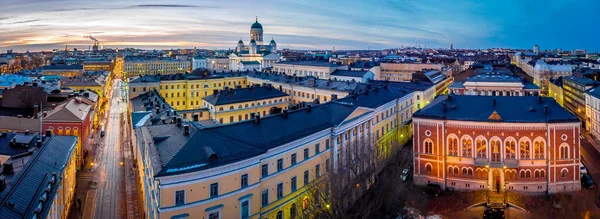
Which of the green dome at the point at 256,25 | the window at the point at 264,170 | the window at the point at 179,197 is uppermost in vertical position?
the green dome at the point at 256,25

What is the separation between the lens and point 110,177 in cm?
4625

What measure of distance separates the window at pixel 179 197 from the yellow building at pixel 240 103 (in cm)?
3295

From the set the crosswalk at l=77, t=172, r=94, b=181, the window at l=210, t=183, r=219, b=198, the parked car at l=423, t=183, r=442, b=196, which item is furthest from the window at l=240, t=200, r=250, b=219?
the crosswalk at l=77, t=172, r=94, b=181

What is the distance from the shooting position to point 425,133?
4519 cm

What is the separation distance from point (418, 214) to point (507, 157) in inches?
513

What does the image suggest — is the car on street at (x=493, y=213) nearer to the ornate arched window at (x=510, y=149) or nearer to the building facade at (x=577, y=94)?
the ornate arched window at (x=510, y=149)

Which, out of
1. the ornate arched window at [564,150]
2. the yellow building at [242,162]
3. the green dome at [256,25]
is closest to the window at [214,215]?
the yellow building at [242,162]

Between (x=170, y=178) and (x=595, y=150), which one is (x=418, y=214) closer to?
(x=170, y=178)

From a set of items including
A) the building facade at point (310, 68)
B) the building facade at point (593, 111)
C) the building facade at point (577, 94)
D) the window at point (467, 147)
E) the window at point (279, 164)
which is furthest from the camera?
the building facade at point (310, 68)

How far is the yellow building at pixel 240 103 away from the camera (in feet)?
202

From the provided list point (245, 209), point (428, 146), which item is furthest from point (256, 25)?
point (245, 209)

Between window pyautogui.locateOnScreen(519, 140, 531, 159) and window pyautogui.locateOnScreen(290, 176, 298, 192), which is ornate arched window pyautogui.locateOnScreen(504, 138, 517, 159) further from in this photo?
window pyautogui.locateOnScreen(290, 176, 298, 192)

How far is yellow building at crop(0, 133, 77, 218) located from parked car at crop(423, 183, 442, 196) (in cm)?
3243

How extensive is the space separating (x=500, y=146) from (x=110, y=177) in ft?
134
